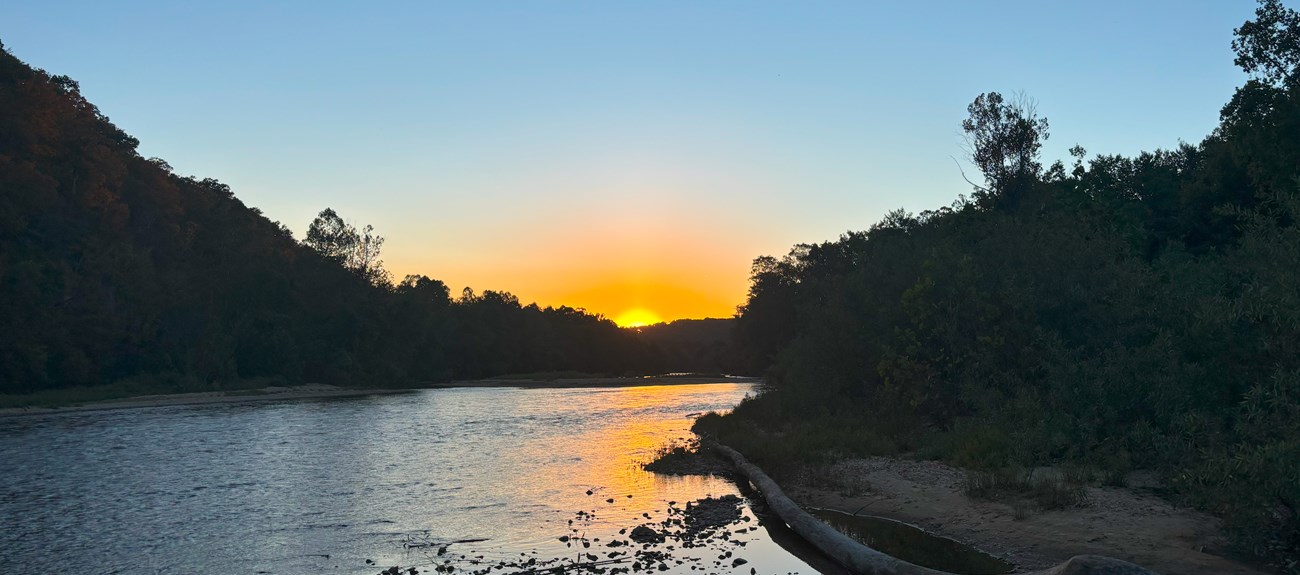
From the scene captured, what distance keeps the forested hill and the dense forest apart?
54.6 m

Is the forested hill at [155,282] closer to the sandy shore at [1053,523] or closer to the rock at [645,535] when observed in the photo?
the rock at [645,535]

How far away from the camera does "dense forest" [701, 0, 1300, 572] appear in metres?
13.9

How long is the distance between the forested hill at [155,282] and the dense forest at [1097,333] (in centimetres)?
5459

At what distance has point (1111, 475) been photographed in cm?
1873

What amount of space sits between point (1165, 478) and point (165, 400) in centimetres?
7279

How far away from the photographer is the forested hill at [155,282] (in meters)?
67.7

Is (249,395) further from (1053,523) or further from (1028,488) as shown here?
(1053,523)

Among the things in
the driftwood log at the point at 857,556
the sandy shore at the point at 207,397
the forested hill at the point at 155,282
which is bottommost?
the driftwood log at the point at 857,556

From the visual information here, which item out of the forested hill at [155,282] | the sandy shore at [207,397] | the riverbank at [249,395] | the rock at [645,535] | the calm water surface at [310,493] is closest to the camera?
the calm water surface at [310,493]

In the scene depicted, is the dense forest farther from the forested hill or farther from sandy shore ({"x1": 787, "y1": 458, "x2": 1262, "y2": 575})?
the forested hill

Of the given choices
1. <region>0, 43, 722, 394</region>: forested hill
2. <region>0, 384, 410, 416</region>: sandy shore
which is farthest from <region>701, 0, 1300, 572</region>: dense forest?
<region>0, 43, 722, 394</region>: forested hill

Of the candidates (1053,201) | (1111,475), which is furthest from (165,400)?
(1111,475)

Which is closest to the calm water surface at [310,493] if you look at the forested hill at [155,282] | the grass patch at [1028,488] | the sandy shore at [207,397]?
the grass patch at [1028,488]

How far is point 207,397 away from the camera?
76312 millimetres
